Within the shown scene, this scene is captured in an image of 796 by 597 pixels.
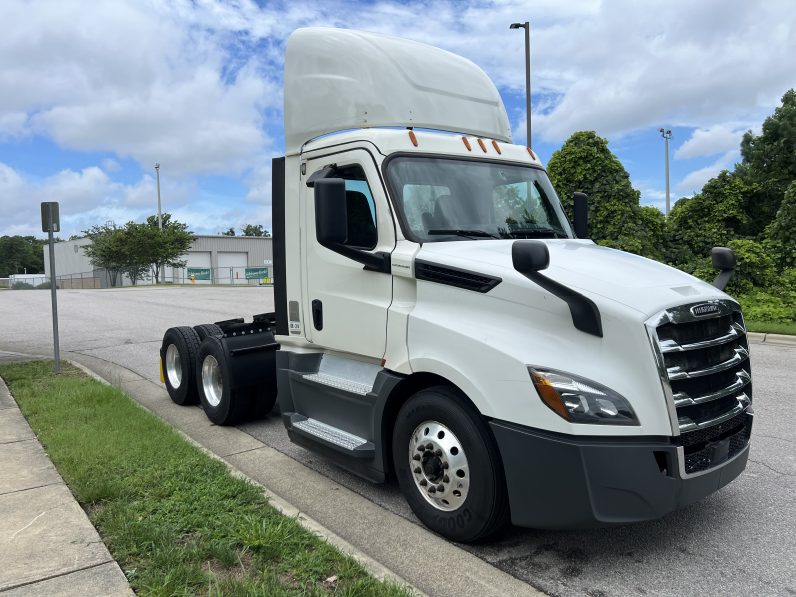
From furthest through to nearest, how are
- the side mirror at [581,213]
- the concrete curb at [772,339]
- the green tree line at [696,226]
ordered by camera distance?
the green tree line at [696,226], the concrete curb at [772,339], the side mirror at [581,213]

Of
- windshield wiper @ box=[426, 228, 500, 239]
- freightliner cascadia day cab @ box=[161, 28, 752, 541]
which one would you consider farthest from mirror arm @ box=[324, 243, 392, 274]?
windshield wiper @ box=[426, 228, 500, 239]

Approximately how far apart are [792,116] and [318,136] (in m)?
35.3

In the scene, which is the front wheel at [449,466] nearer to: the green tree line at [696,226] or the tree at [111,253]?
the green tree line at [696,226]

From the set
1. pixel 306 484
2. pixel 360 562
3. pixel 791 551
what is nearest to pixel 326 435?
pixel 306 484

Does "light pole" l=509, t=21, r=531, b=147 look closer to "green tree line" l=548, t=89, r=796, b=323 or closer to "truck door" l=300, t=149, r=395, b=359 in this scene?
"green tree line" l=548, t=89, r=796, b=323

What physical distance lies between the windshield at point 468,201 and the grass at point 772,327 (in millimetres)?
8947

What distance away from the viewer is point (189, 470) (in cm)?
468

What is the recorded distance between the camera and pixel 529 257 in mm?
3186

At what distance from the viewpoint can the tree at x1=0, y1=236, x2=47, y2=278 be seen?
127250 mm

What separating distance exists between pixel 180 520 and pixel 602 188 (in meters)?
15.5

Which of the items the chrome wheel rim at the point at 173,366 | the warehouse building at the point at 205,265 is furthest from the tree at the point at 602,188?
the warehouse building at the point at 205,265

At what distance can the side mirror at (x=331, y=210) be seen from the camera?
3.98 m

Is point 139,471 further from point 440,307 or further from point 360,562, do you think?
point 440,307

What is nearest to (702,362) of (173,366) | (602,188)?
(173,366)
